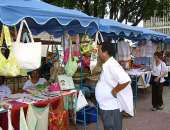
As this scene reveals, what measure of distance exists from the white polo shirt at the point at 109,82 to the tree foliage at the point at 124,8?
51.0ft

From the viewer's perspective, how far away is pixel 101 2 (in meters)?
21.4

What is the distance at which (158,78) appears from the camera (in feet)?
33.6

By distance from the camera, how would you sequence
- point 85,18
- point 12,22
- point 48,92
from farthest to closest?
point 48,92 < point 85,18 < point 12,22

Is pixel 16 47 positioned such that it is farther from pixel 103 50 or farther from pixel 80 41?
pixel 80 41

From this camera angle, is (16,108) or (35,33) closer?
(16,108)

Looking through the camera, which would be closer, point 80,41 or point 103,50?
point 103,50

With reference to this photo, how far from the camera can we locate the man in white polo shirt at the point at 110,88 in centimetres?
506

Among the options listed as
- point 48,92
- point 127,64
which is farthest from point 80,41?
point 127,64

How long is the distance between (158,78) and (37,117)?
17.0 ft

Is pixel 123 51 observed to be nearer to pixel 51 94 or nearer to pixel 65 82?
pixel 65 82

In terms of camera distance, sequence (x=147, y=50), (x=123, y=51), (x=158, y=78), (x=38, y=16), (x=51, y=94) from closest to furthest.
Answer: (x=38, y=16) < (x=51, y=94) < (x=158, y=78) < (x=123, y=51) < (x=147, y=50)

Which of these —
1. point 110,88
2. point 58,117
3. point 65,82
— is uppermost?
point 110,88

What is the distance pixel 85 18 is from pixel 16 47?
4.99 ft

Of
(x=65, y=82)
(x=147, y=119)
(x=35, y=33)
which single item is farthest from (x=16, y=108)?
(x=147, y=119)
